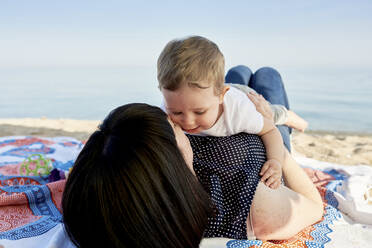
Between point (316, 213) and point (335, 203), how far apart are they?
570 mm

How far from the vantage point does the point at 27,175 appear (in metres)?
2.47

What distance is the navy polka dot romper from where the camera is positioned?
139 cm

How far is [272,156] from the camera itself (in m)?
1.61

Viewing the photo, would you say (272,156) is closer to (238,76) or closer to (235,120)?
(235,120)

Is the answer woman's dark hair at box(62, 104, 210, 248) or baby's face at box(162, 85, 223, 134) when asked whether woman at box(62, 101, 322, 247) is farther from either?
baby's face at box(162, 85, 223, 134)

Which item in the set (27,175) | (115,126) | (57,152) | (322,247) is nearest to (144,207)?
(115,126)

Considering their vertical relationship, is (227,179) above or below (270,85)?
below

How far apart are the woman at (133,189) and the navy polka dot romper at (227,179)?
334mm

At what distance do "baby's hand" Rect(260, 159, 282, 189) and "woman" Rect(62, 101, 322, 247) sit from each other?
1.66 ft

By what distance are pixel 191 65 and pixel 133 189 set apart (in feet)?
2.54

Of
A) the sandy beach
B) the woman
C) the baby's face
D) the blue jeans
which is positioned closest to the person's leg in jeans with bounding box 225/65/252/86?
the blue jeans

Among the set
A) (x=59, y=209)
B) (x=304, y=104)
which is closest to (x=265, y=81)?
(x=59, y=209)

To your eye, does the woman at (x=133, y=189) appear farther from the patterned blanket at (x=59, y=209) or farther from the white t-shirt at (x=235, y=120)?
the white t-shirt at (x=235, y=120)

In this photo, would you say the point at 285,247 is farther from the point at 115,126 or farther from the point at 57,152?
the point at 57,152
